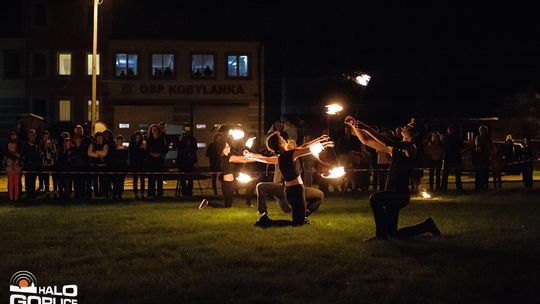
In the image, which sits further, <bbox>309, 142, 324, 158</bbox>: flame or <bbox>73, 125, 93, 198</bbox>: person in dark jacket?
<bbox>73, 125, 93, 198</bbox>: person in dark jacket

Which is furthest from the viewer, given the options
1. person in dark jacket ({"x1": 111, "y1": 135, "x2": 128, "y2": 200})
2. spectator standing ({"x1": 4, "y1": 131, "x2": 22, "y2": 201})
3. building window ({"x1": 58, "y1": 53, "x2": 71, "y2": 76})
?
building window ({"x1": 58, "y1": 53, "x2": 71, "y2": 76})

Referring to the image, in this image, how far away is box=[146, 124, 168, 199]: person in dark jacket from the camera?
19.1 metres

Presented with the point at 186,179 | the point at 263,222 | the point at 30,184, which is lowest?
the point at 263,222

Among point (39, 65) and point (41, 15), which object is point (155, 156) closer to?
point (39, 65)

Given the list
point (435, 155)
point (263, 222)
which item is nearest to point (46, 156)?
point (263, 222)

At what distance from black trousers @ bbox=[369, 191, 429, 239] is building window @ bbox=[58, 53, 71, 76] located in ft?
111

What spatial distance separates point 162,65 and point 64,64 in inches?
231

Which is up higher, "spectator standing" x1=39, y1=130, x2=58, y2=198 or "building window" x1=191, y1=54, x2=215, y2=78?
"building window" x1=191, y1=54, x2=215, y2=78

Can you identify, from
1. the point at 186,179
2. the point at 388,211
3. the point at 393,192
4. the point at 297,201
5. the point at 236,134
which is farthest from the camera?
the point at 186,179

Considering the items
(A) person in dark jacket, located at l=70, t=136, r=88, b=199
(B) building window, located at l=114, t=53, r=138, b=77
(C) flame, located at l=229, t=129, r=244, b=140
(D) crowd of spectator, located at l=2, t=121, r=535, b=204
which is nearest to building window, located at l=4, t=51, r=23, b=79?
(B) building window, located at l=114, t=53, r=138, b=77

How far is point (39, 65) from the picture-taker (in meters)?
41.8

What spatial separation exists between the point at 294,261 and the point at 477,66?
152 ft

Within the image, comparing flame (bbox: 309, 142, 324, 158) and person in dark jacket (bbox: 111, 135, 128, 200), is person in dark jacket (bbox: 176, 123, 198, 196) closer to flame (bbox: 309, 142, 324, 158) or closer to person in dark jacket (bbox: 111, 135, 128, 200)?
person in dark jacket (bbox: 111, 135, 128, 200)

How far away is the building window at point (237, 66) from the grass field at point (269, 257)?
88.4ft
